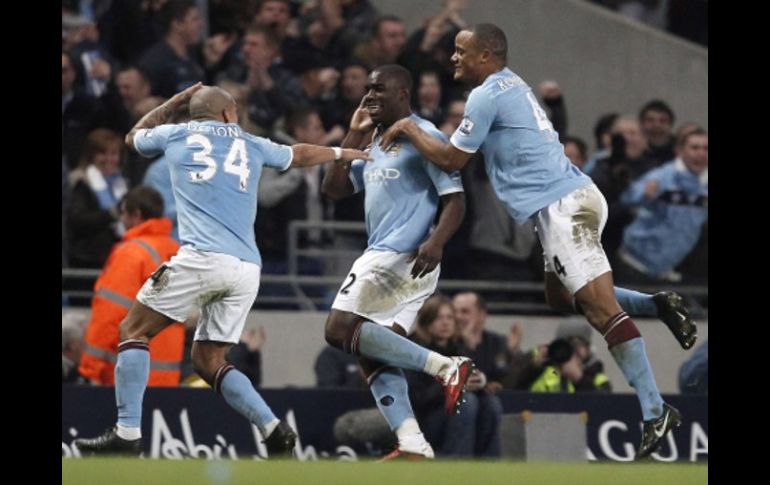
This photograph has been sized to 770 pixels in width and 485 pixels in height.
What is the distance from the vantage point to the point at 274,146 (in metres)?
10.9

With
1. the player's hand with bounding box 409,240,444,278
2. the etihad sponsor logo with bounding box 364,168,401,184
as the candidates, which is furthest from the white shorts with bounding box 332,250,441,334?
the etihad sponsor logo with bounding box 364,168,401,184

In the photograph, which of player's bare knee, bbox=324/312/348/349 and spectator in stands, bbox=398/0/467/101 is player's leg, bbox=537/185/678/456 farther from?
spectator in stands, bbox=398/0/467/101

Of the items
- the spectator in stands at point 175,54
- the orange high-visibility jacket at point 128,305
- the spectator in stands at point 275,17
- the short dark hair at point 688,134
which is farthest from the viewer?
the spectator in stands at point 275,17

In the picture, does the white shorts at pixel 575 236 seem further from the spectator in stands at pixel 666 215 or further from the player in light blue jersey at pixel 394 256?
the spectator in stands at pixel 666 215

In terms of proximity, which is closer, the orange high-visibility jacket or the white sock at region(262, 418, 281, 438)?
the white sock at region(262, 418, 281, 438)

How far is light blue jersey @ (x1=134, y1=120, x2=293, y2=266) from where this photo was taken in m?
10.7

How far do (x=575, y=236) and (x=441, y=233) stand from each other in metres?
0.85

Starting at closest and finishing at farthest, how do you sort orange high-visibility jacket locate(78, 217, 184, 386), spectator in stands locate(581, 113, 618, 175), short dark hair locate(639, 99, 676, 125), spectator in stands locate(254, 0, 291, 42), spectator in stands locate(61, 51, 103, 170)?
orange high-visibility jacket locate(78, 217, 184, 386)
spectator in stands locate(61, 51, 103, 170)
spectator in stands locate(254, 0, 291, 42)
spectator in stands locate(581, 113, 618, 175)
short dark hair locate(639, 99, 676, 125)

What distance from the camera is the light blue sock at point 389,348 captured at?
10.7 meters

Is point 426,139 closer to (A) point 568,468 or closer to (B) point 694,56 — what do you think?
(A) point 568,468

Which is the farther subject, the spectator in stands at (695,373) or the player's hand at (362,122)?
the spectator in stands at (695,373)

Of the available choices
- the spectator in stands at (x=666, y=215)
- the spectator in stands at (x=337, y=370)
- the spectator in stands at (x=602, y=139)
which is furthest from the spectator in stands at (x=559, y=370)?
the spectator in stands at (x=602, y=139)

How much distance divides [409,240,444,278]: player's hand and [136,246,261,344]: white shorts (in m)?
0.99
